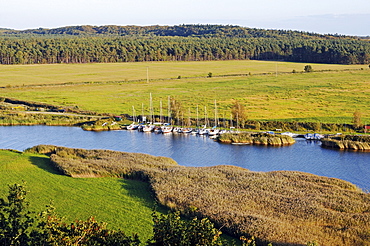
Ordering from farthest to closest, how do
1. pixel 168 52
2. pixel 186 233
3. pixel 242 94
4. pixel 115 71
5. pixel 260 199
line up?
pixel 168 52 → pixel 115 71 → pixel 242 94 → pixel 260 199 → pixel 186 233

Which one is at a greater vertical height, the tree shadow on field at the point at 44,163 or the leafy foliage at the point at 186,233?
the leafy foliage at the point at 186,233

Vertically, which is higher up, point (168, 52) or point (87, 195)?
point (168, 52)

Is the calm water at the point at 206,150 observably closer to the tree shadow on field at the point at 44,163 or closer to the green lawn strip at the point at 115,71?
the tree shadow on field at the point at 44,163

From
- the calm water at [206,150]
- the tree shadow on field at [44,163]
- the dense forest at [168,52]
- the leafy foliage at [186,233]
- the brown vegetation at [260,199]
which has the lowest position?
the calm water at [206,150]

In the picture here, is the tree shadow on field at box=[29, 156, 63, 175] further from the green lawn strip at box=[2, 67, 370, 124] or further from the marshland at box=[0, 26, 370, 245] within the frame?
the green lawn strip at box=[2, 67, 370, 124]

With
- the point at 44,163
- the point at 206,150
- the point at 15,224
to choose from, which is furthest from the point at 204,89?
the point at 15,224

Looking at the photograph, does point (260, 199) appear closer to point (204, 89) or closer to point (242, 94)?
point (242, 94)

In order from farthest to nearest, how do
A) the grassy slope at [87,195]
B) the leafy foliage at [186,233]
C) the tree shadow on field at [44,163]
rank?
the tree shadow on field at [44,163]
the grassy slope at [87,195]
the leafy foliage at [186,233]

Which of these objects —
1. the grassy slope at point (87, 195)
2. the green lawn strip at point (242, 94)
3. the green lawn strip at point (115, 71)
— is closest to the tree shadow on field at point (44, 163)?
the grassy slope at point (87, 195)
